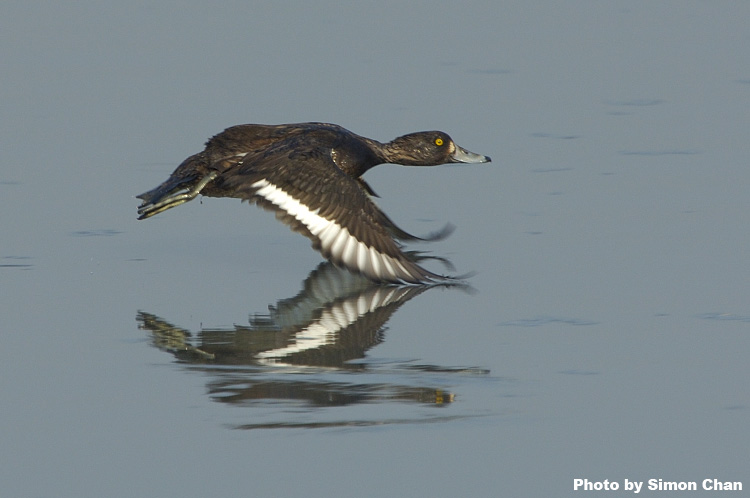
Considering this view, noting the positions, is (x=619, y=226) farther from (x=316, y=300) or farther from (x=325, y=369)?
(x=325, y=369)

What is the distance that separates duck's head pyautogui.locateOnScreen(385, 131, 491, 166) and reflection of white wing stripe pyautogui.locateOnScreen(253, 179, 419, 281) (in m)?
2.23

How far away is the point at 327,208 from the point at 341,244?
36 centimetres

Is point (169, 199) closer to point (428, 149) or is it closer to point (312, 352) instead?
point (428, 149)

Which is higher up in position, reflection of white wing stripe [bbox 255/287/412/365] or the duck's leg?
the duck's leg

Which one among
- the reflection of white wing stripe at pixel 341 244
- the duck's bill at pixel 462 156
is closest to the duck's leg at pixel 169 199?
the reflection of white wing stripe at pixel 341 244

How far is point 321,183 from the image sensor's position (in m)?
7.83

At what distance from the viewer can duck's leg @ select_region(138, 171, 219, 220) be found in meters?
8.62

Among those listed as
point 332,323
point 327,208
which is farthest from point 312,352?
point 327,208

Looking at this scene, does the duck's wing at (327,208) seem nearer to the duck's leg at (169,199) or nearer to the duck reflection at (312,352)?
the duck reflection at (312,352)

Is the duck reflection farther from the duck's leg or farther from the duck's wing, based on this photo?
the duck's leg

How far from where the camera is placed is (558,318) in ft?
22.8

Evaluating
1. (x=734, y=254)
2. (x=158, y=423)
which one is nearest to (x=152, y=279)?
(x=158, y=423)

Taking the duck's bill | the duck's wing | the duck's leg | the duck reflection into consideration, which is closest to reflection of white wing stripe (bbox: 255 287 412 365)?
the duck reflection

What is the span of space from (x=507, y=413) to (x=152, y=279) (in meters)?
3.14
